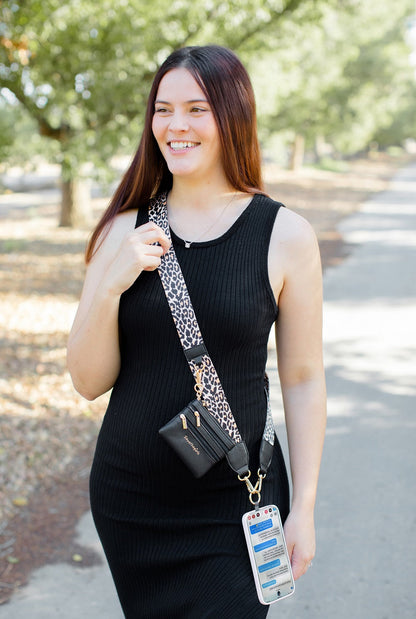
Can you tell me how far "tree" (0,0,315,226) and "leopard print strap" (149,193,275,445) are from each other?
692 centimetres

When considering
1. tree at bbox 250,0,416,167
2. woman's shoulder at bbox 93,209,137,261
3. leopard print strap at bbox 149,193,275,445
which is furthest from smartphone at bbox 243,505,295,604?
tree at bbox 250,0,416,167

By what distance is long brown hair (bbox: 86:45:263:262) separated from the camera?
178cm

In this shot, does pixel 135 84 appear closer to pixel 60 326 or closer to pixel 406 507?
pixel 60 326

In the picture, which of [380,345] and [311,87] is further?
[311,87]

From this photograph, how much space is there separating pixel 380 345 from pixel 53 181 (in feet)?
83.1

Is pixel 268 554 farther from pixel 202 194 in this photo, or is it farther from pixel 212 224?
pixel 202 194

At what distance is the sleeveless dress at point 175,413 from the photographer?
1710 mm

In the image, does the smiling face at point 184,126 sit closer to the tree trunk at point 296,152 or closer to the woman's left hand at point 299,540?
the woman's left hand at point 299,540

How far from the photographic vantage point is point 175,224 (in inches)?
73.4

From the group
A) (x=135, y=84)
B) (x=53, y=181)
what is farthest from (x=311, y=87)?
(x=135, y=84)

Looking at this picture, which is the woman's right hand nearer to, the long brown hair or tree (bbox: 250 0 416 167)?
the long brown hair

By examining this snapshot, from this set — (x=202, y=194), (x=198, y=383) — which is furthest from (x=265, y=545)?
(x=202, y=194)

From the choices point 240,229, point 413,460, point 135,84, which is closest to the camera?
point 240,229

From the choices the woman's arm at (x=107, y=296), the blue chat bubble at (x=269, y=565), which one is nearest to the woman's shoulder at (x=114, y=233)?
the woman's arm at (x=107, y=296)
